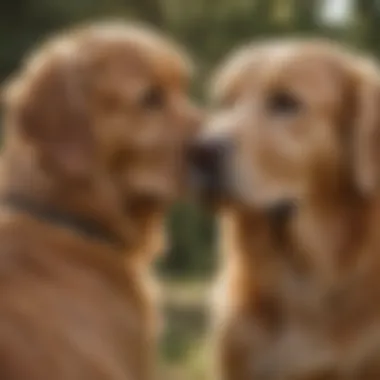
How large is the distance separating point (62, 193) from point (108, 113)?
265 mm

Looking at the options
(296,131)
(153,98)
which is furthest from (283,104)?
(153,98)

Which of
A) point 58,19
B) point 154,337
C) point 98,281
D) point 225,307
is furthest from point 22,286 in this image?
point 58,19

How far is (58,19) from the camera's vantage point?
708 cm

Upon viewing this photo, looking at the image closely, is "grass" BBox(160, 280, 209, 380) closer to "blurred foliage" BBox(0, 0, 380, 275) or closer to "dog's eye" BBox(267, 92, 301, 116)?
"blurred foliage" BBox(0, 0, 380, 275)

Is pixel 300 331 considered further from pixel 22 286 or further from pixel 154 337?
pixel 22 286

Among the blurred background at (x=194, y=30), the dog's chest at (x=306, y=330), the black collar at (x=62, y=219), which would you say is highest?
the blurred background at (x=194, y=30)

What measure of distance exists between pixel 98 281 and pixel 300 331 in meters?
0.74

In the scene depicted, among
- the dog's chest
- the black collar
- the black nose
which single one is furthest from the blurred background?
the black collar

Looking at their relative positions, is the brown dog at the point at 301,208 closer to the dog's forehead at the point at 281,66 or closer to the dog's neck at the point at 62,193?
the dog's forehead at the point at 281,66

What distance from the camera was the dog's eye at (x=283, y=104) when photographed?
12.3 feet

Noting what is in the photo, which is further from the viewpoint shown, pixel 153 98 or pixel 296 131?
pixel 296 131

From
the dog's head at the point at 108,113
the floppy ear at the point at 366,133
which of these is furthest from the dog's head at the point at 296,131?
the dog's head at the point at 108,113

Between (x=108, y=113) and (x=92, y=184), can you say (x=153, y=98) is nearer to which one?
(x=108, y=113)

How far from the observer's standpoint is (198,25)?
261 inches
